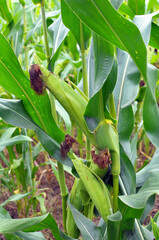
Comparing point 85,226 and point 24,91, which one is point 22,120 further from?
point 85,226

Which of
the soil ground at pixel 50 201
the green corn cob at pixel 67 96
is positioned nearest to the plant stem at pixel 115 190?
the green corn cob at pixel 67 96

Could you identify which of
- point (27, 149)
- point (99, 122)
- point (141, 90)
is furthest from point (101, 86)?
point (141, 90)

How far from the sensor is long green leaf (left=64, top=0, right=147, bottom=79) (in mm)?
416

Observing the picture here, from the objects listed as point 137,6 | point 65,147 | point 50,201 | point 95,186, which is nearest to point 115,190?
point 95,186

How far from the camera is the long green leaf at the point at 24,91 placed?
1.86ft

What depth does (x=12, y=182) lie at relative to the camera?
138cm

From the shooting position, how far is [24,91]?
2.01 feet

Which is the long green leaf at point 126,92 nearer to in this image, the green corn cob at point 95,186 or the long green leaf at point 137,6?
the green corn cob at point 95,186

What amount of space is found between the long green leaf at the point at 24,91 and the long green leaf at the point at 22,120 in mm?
13

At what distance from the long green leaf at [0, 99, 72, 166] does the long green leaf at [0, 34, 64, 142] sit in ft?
0.04

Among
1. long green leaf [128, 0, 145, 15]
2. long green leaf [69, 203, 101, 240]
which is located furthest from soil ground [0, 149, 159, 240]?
long green leaf [128, 0, 145, 15]

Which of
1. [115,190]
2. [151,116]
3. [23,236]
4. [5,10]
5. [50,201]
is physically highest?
[5,10]

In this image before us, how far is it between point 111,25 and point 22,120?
1.05 feet

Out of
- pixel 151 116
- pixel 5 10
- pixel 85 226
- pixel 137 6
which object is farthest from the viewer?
pixel 5 10
